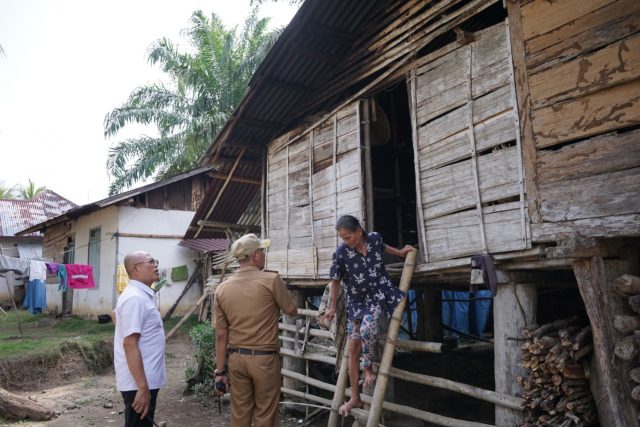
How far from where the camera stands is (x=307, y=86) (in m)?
7.27

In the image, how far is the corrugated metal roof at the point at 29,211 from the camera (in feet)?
83.9

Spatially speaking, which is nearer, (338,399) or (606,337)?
(606,337)

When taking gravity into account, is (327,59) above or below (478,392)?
above

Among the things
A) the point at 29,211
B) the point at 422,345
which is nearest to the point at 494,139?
the point at 422,345

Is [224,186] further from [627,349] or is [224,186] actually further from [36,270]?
[36,270]

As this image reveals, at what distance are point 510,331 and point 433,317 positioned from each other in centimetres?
586

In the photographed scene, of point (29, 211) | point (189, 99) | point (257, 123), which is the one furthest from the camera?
point (29, 211)

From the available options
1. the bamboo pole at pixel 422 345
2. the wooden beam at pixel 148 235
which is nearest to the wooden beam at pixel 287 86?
the bamboo pole at pixel 422 345

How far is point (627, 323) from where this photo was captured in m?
3.24

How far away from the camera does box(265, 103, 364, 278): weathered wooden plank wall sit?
6.16 metres

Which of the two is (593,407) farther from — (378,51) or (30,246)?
(30,246)

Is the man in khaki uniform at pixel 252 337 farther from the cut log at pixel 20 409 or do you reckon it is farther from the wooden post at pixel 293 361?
the cut log at pixel 20 409

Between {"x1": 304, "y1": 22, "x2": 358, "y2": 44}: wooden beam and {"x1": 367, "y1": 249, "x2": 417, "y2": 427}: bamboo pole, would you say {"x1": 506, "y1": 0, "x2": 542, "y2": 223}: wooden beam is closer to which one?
{"x1": 367, "y1": 249, "x2": 417, "y2": 427}: bamboo pole

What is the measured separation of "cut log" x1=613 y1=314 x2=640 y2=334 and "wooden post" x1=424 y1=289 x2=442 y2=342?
6542 millimetres
